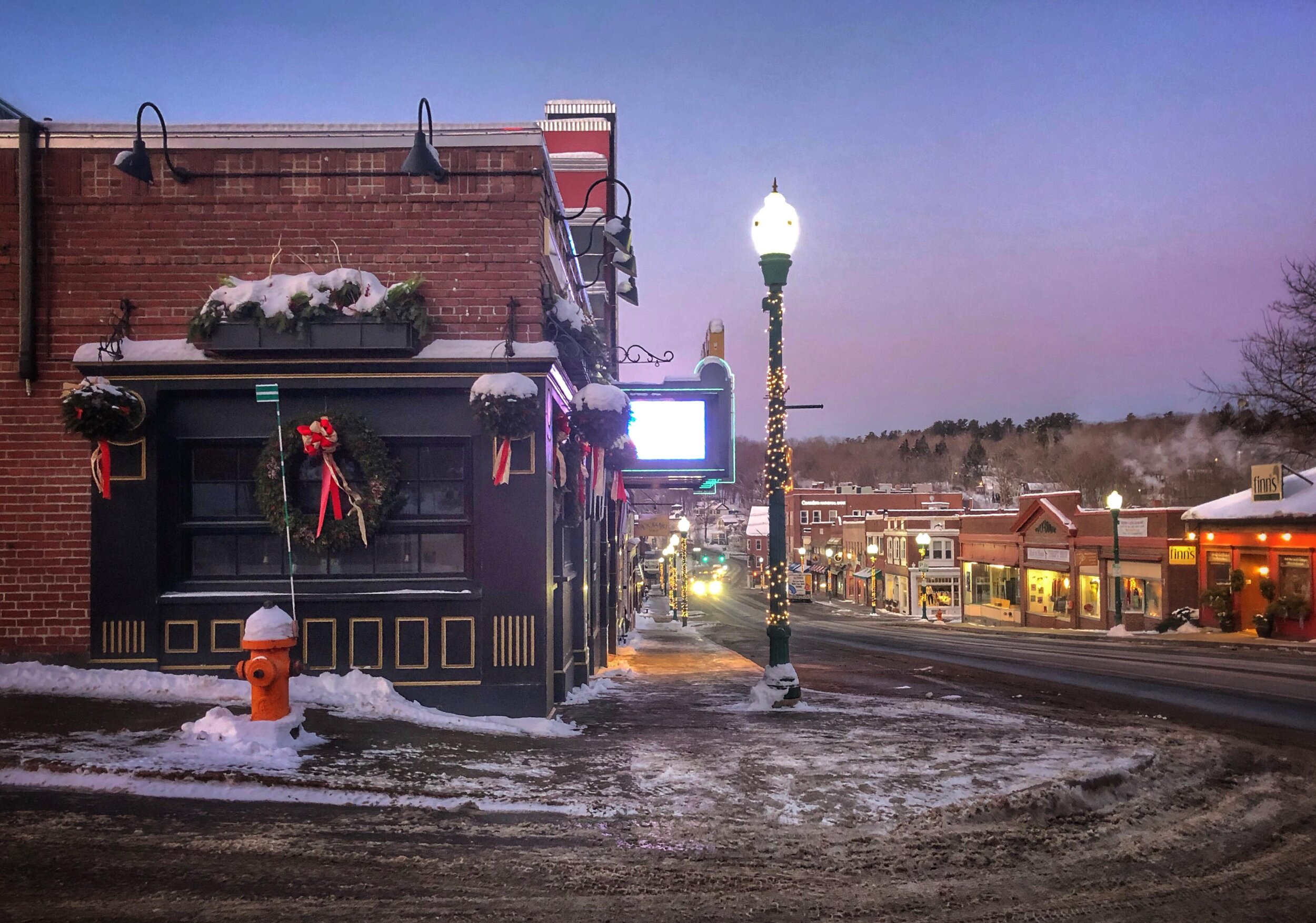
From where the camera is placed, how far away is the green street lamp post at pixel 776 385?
11.1 m

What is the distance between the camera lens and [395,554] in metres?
9.83

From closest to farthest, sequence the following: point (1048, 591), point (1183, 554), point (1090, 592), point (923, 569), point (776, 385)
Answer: point (776, 385) → point (1183, 554) → point (1090, 592) → point (1048, 591) → point (923, 569)

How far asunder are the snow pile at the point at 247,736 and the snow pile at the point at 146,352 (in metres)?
4.09

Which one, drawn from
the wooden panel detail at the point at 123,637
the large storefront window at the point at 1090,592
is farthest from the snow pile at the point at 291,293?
the large storefront window at the point at 1090,592

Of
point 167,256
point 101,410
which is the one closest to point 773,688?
point 101,410

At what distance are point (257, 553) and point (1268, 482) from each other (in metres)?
32.4

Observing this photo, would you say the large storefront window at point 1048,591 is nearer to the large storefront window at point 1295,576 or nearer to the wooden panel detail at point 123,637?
the large storefront window at point 1295,576

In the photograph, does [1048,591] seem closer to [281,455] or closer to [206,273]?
[281,455]

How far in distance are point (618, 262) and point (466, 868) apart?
13.9 m

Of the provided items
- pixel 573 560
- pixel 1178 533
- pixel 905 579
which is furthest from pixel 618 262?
pixel 905 579

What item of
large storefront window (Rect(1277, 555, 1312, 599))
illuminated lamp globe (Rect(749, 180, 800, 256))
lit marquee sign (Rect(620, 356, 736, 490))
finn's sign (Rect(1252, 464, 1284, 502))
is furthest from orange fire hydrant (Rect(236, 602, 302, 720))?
finn's sign (Rect(1252, 464, 1284, 502))

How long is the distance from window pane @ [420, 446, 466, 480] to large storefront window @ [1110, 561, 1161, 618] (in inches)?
1323

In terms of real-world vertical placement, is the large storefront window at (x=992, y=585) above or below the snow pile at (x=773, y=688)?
below

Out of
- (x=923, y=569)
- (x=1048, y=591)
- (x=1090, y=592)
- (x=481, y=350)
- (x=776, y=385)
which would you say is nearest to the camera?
(x=481, y=350)
